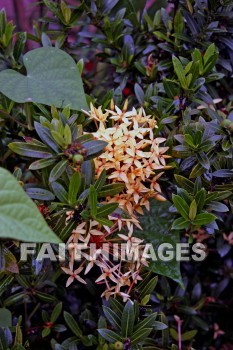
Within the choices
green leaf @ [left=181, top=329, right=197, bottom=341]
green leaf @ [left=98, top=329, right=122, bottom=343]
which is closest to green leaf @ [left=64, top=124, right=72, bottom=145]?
green leaf @ [left=98, top=329, right=122, bottom=343]

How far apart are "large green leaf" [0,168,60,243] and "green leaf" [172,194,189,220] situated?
328 millimetres

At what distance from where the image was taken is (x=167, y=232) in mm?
1030

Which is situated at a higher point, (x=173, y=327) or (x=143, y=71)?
(x=143, y=71)

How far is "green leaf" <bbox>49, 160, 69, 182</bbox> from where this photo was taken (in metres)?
0.83

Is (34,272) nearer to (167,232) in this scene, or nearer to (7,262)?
(7,262)

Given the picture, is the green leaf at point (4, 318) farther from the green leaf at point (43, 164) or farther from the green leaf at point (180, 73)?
the green leaf at point (180, 73)

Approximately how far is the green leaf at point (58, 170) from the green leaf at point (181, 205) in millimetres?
203

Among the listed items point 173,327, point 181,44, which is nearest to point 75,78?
point 181,44

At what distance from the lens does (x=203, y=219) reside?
920 millimetres

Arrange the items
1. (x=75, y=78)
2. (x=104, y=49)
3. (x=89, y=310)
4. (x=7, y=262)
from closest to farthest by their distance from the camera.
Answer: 1. (x=7, y=262)
2. (x=75, y=78)
3. (x=89, y=310)
4. (x=104, y=49)

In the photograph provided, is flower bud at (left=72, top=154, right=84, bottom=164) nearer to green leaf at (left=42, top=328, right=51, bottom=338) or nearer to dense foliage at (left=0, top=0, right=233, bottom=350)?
dense foliage at (left=0, top=0, right=233, bottom=350)

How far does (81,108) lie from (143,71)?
0.28m

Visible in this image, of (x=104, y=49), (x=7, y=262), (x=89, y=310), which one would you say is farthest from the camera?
(x=104, y=49)

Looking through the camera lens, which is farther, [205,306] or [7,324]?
[205,306]
